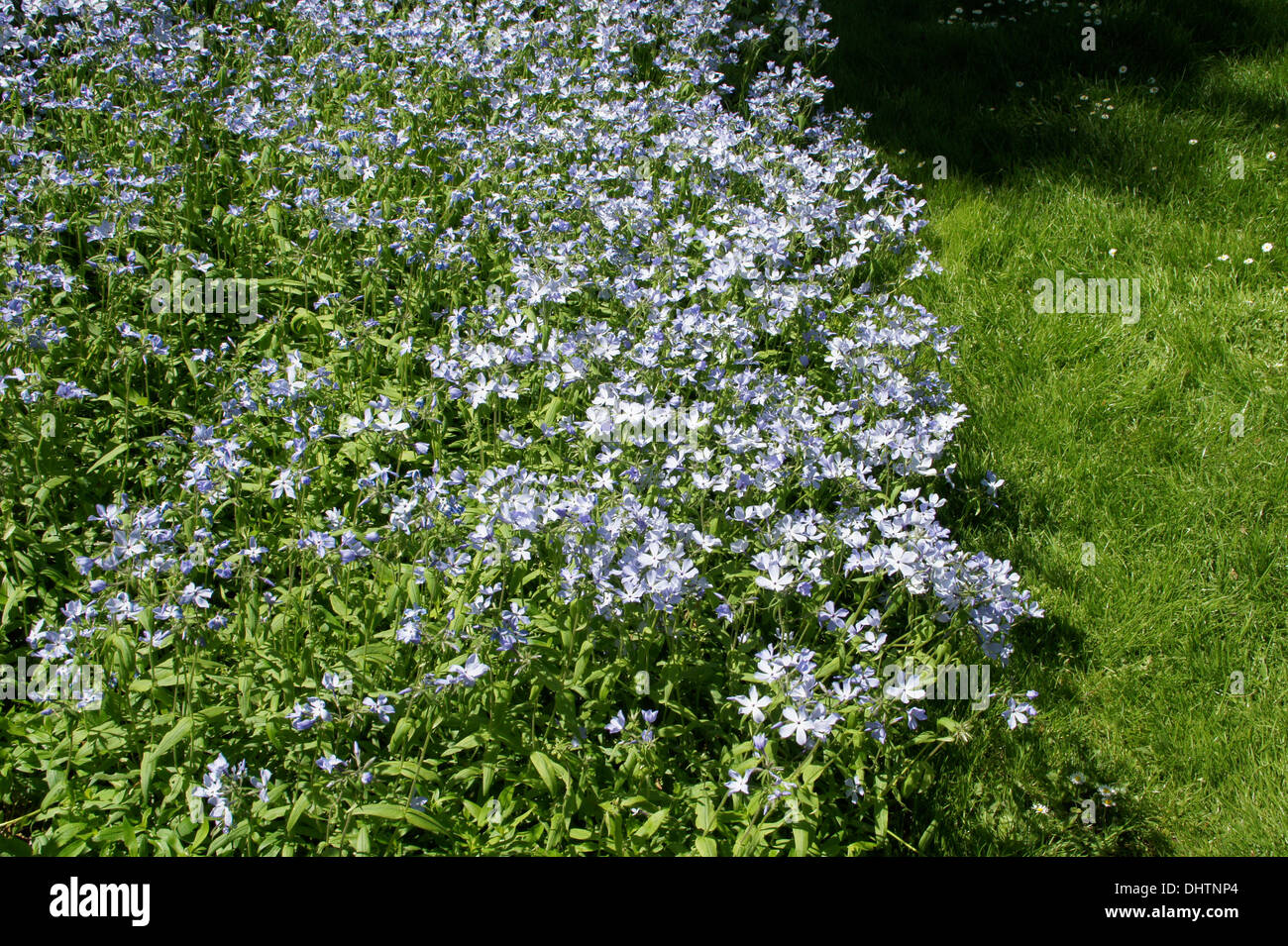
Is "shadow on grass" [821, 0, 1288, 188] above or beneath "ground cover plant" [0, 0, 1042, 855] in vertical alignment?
above

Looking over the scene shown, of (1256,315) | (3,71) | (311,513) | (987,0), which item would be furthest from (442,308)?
(987,0)

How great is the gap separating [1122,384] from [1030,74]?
3022 mm

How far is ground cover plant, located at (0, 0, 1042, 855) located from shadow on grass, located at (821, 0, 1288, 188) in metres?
0.96

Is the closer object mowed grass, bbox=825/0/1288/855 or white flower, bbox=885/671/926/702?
white flower, bbox=885/671/926/702

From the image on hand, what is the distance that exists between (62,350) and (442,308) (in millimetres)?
1460

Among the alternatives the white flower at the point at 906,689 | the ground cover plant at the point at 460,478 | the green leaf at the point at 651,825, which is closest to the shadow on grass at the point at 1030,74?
the ground cover plant at the point at 460,478

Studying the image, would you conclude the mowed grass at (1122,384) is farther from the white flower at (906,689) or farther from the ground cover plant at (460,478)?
the white flower at (906,689)

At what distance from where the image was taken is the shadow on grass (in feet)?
18.6

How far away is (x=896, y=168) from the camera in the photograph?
18.9 feet

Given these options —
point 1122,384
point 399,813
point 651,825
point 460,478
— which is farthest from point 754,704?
point 1122,384

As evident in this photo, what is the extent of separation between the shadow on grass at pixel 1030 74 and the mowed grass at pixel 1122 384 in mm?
19

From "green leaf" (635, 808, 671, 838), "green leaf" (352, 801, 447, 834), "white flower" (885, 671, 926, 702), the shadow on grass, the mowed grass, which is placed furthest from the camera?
the shadow on grass

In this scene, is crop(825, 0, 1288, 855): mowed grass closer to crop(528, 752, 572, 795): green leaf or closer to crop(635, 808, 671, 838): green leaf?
crop(635, 808, 671, 838): green leaf

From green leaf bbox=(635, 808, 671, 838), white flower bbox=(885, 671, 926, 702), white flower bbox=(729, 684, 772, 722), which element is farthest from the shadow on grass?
green leaf bbox=(635, 808, 671, 838)
